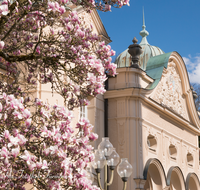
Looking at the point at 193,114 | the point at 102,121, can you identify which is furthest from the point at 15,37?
the point at 193,114

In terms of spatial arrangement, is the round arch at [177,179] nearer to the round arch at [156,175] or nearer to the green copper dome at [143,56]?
the round arch at [156,175]

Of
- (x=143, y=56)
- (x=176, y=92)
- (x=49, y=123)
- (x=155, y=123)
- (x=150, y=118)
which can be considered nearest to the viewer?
(x=49, y=123)

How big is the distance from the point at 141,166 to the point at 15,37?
10707 millimetres

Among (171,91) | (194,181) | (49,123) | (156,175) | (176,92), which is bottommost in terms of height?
(49,123)

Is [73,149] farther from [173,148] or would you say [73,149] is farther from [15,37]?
[173,148]

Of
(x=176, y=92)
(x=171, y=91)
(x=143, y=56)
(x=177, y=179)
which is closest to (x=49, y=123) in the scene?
(x=171, y=91)

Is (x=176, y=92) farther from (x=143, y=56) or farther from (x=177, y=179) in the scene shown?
(x=177, y=179)

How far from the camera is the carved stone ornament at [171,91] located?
66.6ft

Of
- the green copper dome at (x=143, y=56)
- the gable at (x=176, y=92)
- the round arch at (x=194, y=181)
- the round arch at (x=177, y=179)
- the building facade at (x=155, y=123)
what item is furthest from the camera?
the green copper dome at (x=143, y=56)

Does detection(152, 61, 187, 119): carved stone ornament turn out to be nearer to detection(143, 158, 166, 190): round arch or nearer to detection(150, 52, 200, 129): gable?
detection(150, 52, 200, 129): gable

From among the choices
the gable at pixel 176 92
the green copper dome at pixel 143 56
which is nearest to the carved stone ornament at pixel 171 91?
the gable at pixel 176 92

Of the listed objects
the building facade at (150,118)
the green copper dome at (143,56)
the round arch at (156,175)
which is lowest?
the round arch at (156,175)

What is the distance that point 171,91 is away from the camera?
21.5 m

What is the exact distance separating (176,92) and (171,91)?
3.06 ft
